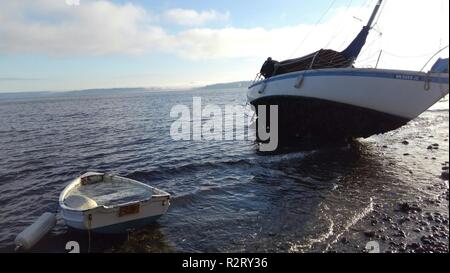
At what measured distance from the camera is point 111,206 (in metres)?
10.4

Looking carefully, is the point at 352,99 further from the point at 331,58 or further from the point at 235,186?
the point at 235,186

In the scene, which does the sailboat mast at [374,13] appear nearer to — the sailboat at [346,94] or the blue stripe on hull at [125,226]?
the sailboat at [346,94]

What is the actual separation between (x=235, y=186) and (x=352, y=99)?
822cm

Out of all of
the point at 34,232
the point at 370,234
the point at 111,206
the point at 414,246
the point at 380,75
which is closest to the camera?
the point at 414,246

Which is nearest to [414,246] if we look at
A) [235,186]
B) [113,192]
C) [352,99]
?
Answer: [235,186]

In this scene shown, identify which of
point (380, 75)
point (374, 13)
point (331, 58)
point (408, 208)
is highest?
point (374, 13)

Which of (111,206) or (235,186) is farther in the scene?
(235,186)

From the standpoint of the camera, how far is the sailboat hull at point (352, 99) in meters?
17.1

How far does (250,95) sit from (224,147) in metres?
6.92

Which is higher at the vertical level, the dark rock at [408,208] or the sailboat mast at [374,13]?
the sailboat mast at [374,13]

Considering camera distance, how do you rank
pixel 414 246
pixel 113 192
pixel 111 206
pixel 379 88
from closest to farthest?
pixel 414 246 → pixel 111 206 → pixel 113 192 → pixel 379 88

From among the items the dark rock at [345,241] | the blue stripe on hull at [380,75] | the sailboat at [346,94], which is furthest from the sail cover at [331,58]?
the dark rock at [345,241]

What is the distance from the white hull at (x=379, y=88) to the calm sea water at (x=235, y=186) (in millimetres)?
3087
